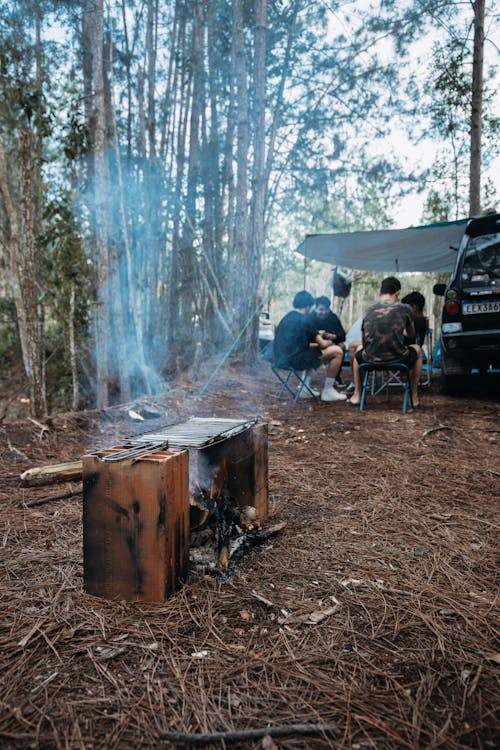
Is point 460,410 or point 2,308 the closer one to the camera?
point 460,410

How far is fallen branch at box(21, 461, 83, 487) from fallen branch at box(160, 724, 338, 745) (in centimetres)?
218

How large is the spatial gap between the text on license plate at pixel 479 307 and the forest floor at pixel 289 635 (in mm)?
2681

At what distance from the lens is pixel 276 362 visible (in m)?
6.12

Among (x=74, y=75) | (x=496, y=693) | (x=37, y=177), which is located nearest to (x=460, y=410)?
(x=496, y=693)

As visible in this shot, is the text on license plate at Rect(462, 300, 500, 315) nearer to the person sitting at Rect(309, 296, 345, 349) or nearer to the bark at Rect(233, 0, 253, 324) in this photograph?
the person sitting at Rect(309, 296, 345, 349)

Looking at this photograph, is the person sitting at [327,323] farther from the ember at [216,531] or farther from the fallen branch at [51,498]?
the ember at [216,531]

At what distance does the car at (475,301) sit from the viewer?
5.01 m

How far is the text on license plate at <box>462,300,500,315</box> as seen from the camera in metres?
4.96

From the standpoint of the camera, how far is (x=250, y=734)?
1112mm

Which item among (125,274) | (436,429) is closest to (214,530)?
(436,429)

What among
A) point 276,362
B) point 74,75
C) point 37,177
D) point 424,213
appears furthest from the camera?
point 424,213

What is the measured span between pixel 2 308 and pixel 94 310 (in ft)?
30.6

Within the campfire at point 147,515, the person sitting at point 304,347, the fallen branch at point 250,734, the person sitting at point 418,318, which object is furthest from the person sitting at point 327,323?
the fallen branch at point 250,734

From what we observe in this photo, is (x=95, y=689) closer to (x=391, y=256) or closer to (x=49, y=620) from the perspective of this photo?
(x=49, y=620)
